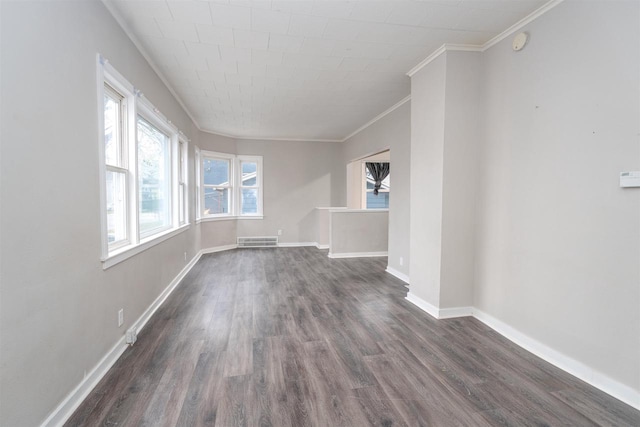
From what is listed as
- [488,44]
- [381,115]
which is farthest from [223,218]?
[488,44]

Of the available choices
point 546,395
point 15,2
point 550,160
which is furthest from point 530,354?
point 15,2

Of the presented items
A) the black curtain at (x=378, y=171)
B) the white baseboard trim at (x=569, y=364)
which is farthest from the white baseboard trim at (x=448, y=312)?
the black curtain at (x=378, y=171)

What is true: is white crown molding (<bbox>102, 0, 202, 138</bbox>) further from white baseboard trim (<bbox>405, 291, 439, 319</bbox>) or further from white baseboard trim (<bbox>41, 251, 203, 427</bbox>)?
white baseboard trim (<bbox>405, 291, 439, 319</bbox>)

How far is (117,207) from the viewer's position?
2461mm

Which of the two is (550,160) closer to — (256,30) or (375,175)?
(256,30)

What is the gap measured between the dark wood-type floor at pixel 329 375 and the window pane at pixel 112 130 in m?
1.56

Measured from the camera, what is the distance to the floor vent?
696 cm

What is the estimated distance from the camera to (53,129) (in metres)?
1.51

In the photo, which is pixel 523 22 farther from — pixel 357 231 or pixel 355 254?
pixel 355 254

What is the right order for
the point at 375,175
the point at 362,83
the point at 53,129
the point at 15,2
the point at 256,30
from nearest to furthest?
the point at 15,2 → the point at 53,129 → the point at 256,30 → the point at 362,83 → the point at 375,175

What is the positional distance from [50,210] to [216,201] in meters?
5.28

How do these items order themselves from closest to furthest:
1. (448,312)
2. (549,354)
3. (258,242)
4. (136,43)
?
(549,354) < (136,43) < (448,312) < (258,242)

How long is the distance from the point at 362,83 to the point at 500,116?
5.48ft

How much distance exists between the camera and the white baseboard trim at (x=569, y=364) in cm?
171
